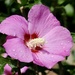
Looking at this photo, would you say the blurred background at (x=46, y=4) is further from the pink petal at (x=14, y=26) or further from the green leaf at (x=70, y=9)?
the green leaf at (x=70, y=9)

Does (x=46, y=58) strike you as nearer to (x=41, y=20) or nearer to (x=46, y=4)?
(x=41, y=20)

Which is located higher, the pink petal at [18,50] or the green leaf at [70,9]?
the pink petal at [18,50]

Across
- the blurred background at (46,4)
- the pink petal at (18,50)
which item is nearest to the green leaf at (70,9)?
the blurred background at (46,4)

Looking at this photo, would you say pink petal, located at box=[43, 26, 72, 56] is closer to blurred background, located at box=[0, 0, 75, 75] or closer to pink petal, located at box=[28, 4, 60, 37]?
pink petal, located at box=[28, 4, 60, 37]

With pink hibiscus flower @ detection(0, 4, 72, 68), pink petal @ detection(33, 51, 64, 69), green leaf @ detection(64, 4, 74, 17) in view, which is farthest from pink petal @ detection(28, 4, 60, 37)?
green leaf @ detection(64, 4, 74, 17)

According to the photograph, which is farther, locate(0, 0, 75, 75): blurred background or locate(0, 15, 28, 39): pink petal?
locate(0, 0, 75, 75): blurred background

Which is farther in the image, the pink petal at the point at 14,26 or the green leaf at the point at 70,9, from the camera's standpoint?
the green leaf at the point at 70,9

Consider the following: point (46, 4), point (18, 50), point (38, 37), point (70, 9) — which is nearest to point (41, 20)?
point (38, 37)

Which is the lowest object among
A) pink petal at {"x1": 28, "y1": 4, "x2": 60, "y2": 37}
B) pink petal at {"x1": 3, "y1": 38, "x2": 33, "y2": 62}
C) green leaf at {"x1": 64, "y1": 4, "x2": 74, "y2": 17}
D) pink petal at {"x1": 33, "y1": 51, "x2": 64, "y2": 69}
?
green leaf at {"x1": 64, "y1": 4, "x2": 74, "y2": 17}
